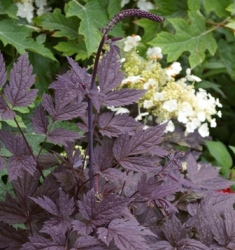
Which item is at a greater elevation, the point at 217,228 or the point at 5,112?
the point at 5,112

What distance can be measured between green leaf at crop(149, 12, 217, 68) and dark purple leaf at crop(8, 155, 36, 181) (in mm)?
852

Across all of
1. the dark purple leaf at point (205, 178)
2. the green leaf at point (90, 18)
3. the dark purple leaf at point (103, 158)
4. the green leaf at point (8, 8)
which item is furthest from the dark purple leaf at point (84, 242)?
the green leaf at point (8, 8)

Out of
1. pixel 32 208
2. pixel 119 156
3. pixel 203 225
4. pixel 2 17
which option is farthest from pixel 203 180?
pixel 2 17

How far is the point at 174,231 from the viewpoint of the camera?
103 cm

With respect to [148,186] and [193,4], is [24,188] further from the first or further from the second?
[193,4]

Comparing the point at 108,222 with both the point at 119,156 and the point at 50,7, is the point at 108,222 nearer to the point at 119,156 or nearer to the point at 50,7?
the point at 119,156

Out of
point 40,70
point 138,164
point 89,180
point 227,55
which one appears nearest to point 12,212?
point 89,180

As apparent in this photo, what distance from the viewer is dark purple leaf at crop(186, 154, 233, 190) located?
1214 mm

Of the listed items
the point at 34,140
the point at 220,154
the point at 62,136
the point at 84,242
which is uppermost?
the point at 62,136

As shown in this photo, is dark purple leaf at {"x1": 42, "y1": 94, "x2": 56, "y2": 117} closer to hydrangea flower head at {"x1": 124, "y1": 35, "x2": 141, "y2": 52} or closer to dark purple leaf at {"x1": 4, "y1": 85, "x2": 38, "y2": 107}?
dark purple leaf at {"x1": 4, "y1": 85, "x2": 38, "y2": 107}

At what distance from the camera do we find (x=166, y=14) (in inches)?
70.4

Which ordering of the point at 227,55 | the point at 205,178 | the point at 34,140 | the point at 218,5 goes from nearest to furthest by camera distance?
the point at 205,178 < the point at 34,140 < the point at 218,5 < the point at 227,55

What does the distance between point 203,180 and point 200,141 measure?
540 mm

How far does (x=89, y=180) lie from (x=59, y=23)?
0.92 meters
